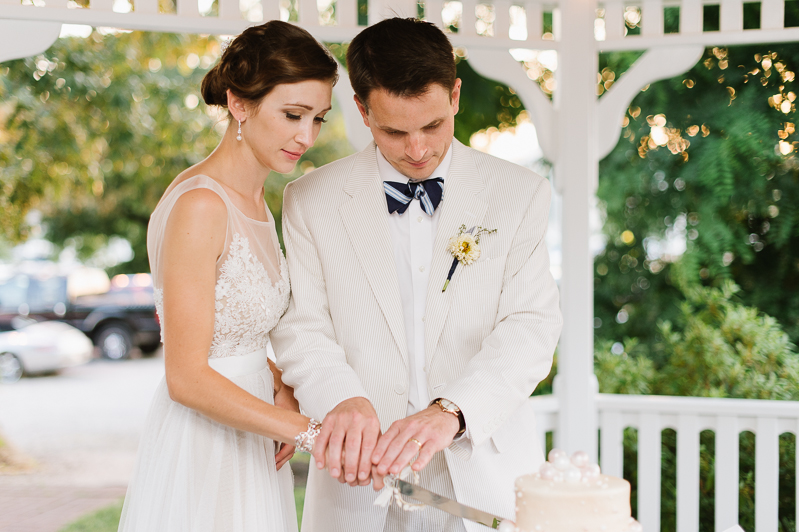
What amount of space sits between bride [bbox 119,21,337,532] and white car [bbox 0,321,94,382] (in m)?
11.8

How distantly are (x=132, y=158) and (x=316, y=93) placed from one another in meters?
7.43

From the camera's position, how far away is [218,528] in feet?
5.93

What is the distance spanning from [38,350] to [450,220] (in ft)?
40.1

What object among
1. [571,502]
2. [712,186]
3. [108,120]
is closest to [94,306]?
[108,120]

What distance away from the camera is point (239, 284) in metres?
1.88

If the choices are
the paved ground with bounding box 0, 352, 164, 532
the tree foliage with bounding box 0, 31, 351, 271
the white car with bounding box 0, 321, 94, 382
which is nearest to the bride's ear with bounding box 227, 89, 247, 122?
the tree foliage with bounding box 0, 31, 351, 271

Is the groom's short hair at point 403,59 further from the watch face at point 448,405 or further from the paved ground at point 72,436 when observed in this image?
the paved ground at point 72,436

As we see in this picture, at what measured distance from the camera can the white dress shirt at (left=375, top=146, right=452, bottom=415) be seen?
1.95 meters

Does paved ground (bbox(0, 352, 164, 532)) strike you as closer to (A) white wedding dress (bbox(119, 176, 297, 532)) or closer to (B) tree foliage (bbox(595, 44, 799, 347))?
(A) white wedding dress (bbox(119, 176, 297, 532))

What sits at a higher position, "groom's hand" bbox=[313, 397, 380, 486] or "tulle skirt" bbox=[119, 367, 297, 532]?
"groom's hand" bbox=[313, 397, 380, 486]

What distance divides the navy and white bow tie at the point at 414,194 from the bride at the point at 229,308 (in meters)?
0.28

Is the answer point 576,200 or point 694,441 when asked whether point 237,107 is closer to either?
point 576,200

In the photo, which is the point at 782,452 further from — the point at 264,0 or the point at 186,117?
the point at 186,117

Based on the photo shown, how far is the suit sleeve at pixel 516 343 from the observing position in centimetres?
176
